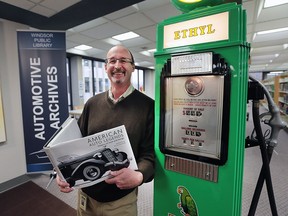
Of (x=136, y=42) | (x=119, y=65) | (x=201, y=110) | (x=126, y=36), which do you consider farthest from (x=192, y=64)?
(x=136, y=42)

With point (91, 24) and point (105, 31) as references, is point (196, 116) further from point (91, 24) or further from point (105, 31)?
point (105, 31)

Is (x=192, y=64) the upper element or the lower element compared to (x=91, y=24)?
lower

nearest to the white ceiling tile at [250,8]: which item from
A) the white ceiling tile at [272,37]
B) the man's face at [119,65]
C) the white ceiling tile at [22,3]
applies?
the white ceiling tile at [272,37]

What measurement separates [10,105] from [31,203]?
145 cm

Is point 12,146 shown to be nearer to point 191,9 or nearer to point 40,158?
point 40,158

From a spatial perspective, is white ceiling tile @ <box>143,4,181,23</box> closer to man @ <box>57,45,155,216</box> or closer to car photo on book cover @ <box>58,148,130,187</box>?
man @ <box>57,45,155,216</box>

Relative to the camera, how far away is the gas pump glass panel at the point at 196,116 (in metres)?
0.73

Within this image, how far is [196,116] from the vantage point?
2.60 feet

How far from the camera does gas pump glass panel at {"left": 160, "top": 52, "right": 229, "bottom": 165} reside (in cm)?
73

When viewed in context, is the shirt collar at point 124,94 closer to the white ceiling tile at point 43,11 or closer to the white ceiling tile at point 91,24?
the white ceiling tile at point 43,11

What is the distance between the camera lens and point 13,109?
279 centimetres

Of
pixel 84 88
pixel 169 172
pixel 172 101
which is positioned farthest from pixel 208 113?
pixel 84 88

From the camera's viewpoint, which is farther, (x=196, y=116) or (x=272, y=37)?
(x=272, y=37)

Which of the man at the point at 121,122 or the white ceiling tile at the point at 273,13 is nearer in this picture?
the man at the point at 121,122
